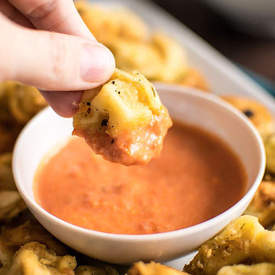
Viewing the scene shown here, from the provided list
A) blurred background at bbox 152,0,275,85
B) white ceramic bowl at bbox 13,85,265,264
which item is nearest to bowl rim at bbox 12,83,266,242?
white ceramic bowl at bbox 13,85,265,264

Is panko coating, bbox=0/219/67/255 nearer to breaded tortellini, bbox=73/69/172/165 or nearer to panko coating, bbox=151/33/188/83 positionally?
breaded tortellini, bbox=73/69/172/165

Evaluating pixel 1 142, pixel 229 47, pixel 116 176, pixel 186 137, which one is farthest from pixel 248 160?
pixel 229 47

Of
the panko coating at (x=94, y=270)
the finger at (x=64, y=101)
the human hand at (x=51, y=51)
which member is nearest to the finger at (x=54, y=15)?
the human hand at (x=51, y=51)

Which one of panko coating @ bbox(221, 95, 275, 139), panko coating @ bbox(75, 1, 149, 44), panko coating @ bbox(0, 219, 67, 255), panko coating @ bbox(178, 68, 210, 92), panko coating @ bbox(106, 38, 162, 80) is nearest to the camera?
panko coating @ bbox(0, 219, 67, 255)

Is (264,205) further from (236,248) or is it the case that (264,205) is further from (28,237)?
(28,237)

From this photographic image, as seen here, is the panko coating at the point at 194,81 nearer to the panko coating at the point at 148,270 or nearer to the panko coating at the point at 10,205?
the panko coating at the point at 10,205

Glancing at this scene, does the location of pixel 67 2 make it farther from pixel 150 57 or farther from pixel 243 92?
pixel 243 92
